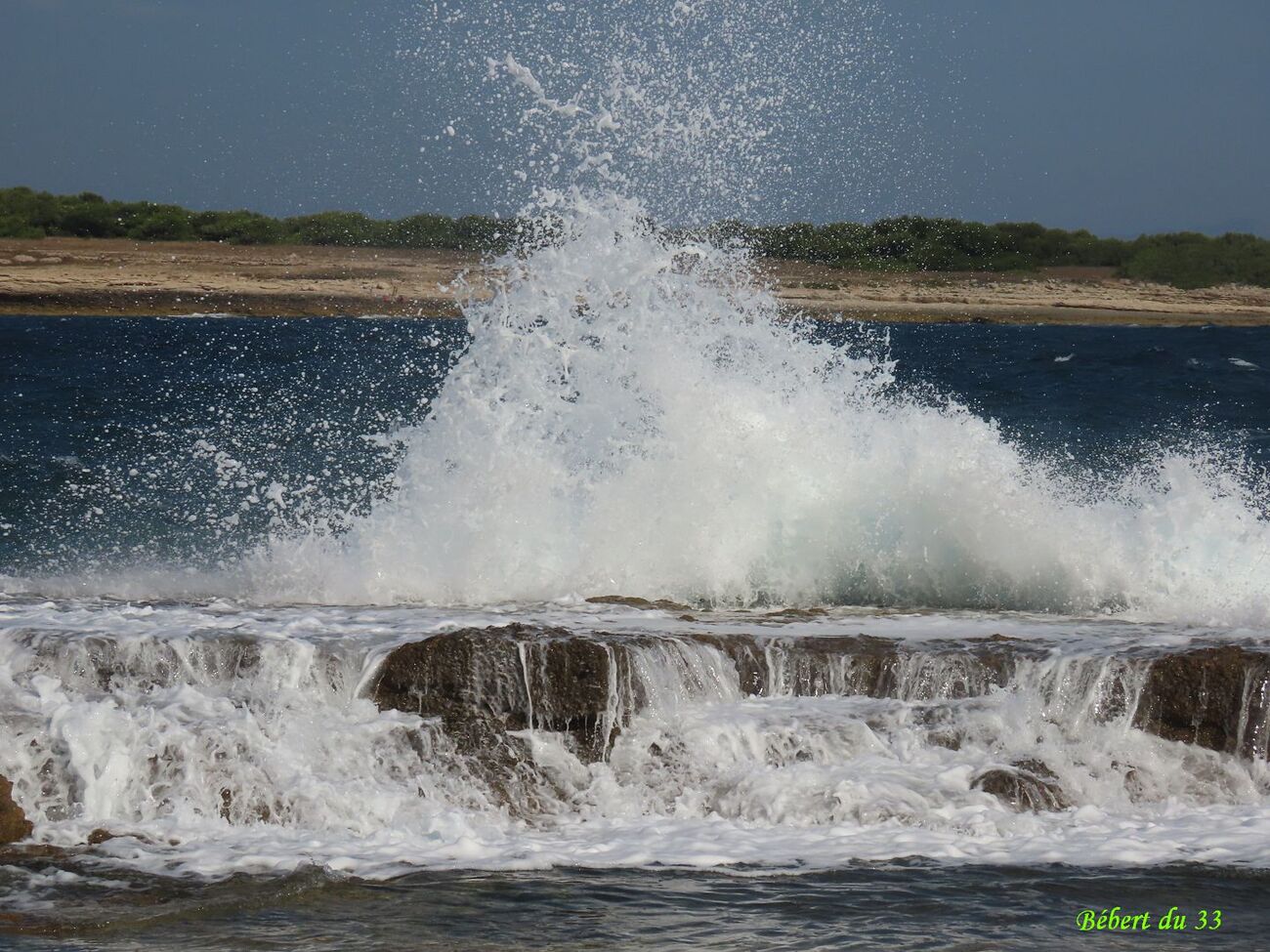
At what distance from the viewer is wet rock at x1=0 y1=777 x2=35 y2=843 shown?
6285mm

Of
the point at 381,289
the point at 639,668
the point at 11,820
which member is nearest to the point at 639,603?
the point at 639,668

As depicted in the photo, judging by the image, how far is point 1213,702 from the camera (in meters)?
7.18

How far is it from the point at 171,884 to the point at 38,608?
416 cm

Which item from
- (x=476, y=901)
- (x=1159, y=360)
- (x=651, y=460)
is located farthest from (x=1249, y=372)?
(x=476, y=901)

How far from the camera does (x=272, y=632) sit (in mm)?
8094

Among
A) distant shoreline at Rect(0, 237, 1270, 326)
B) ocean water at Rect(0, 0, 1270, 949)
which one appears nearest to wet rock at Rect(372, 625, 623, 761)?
ocean water at Rect(0, 0, 1270, 949)

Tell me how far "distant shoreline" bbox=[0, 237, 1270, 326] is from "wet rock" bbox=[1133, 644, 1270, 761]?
47995 mm

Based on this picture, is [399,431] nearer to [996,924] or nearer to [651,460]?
[651,460]

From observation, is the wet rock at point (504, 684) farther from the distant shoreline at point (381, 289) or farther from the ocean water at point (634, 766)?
the distant shoreline at point (381, 289)

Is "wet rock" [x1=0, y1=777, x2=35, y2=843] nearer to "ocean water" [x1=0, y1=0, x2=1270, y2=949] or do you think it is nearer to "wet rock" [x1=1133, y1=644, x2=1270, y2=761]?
"ocean water" [x1=0, y1=0, x2=1270, y2=949]

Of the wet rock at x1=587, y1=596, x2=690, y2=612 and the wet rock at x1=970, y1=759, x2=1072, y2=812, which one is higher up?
the wet rock at x1=587, y1=596, x2=690, y2=612

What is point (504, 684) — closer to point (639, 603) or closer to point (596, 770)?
A: point (596, 770)

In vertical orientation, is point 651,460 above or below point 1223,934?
above

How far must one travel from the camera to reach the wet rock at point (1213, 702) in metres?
7.09
